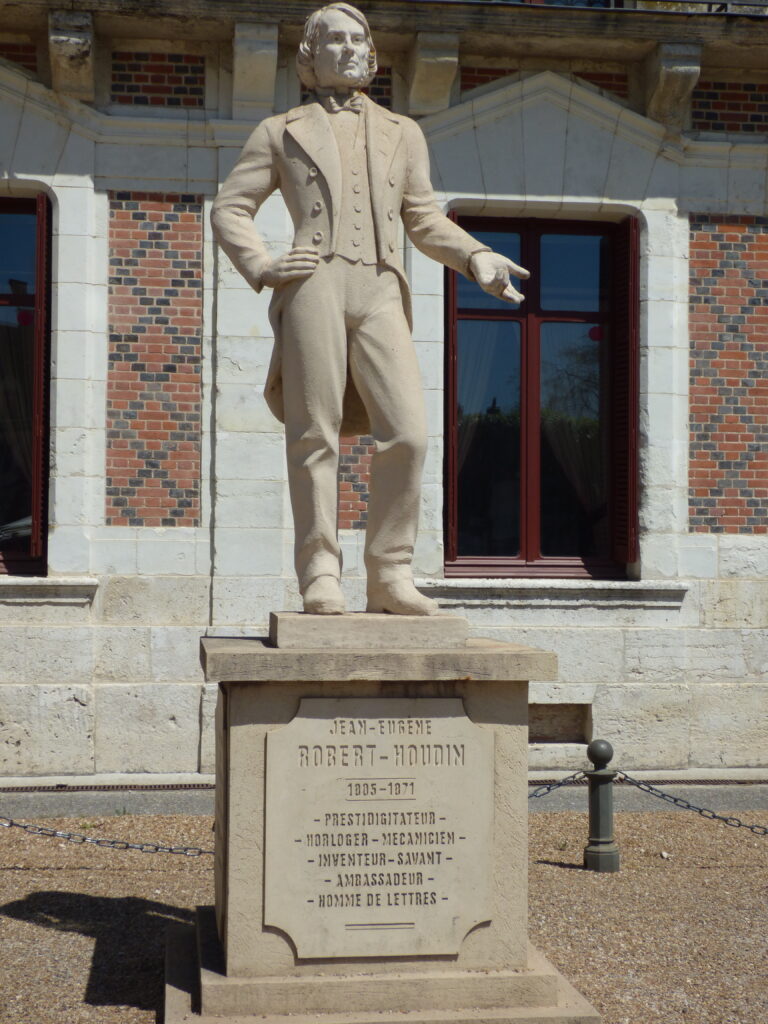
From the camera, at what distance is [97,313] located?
9.20 metres

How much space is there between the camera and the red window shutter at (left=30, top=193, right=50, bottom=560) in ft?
30.2

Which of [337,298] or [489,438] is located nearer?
[337,298]

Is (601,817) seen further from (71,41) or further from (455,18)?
(71,41)

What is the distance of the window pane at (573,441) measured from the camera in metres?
10.0

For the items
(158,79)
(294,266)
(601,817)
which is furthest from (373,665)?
(158,79)

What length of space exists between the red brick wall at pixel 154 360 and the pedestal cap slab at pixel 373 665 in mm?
4785

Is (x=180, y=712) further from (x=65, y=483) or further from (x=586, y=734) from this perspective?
(x=586, y=734)

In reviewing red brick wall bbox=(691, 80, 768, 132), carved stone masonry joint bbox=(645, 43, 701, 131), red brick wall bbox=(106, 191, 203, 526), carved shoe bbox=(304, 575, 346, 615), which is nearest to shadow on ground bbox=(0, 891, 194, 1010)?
carved shoe bbox=(304, 575, 346, 615)

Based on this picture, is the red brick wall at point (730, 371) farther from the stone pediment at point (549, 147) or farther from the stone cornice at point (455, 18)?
the stone cornice at point (455, 18)

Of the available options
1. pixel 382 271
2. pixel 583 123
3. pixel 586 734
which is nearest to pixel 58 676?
pixel 586 734

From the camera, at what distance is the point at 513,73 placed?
962 cm

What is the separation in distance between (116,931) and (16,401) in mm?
5195

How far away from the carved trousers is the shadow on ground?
5.29ft

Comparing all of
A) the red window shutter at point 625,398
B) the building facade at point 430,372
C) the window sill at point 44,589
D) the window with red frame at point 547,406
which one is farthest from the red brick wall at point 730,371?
Answer: the window sill at point 44,589
